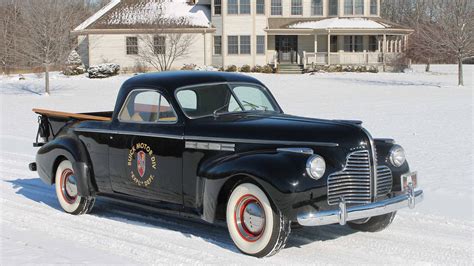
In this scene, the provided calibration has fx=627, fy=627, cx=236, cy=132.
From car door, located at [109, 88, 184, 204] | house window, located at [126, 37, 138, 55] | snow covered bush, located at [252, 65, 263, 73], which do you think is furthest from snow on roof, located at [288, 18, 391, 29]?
car door, located at [109, 88, 184, 204]

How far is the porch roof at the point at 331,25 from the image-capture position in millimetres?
44594

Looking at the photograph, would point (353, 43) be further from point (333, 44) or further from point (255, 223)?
point (255, 223)

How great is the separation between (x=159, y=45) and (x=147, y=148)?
122 ft

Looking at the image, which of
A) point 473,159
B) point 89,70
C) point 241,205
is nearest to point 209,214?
point 241,205

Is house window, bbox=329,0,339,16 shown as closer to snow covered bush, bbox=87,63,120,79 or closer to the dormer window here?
the dormer window

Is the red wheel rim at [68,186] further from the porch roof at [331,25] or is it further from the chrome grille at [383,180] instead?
the porch roof at [331,25]

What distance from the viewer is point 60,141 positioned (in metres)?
8.16

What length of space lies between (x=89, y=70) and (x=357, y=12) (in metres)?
20.5

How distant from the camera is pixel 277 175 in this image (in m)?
5.70

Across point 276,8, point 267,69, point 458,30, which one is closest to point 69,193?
point 458,30

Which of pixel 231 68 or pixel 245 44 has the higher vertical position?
pixel 245 44

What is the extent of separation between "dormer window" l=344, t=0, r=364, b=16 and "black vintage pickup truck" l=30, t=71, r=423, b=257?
136 ft

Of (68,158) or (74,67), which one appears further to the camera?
(74,67)

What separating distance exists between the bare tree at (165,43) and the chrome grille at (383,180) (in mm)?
37175
